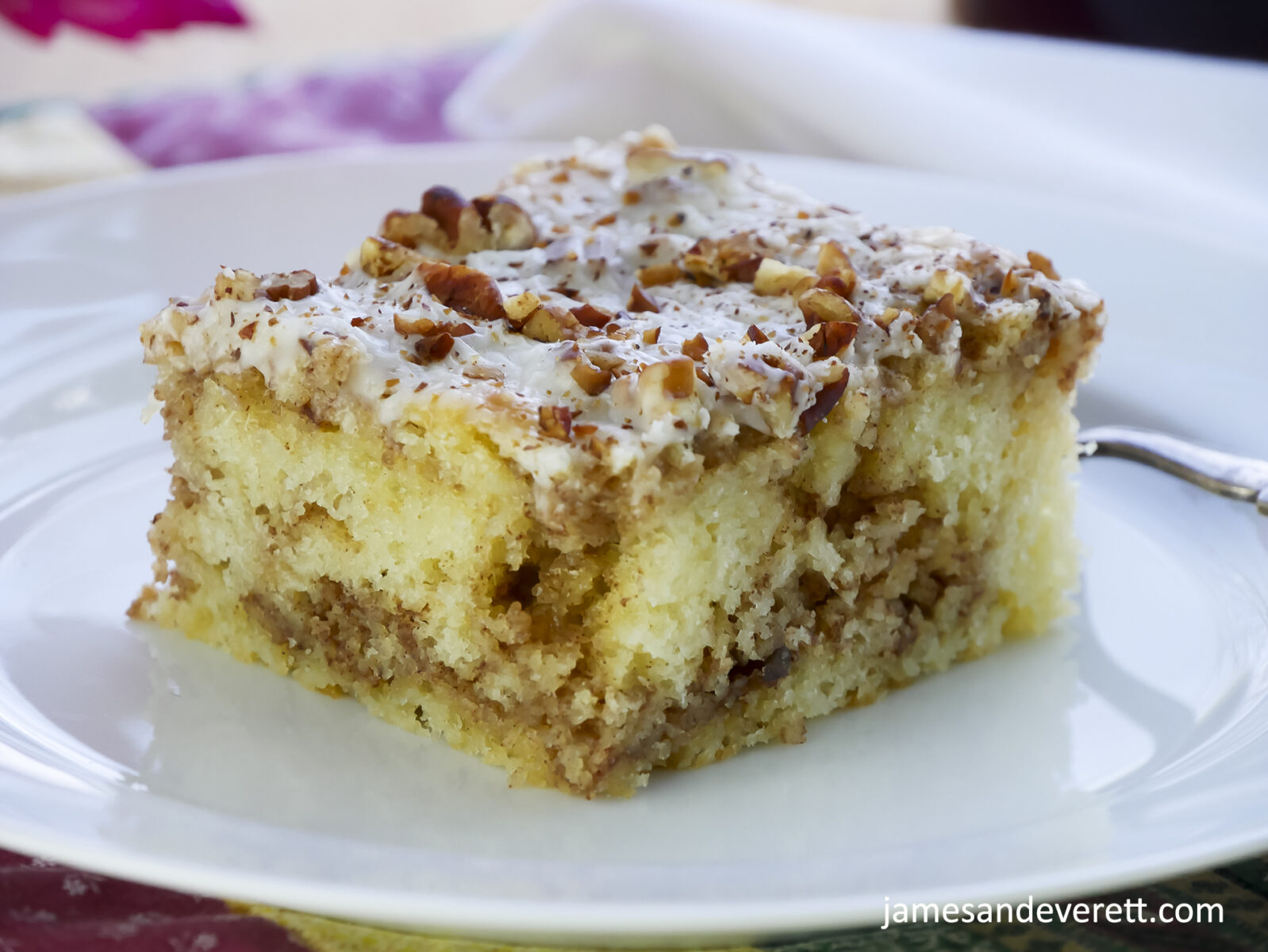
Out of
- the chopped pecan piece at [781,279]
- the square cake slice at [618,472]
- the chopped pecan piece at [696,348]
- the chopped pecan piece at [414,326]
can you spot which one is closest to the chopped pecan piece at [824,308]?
the square cake slice at [618,472]

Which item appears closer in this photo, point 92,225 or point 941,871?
point 941,871

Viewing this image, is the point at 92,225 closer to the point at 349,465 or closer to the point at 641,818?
the point at 349,465

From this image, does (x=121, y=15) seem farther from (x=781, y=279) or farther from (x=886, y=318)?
(x=886, y=318)

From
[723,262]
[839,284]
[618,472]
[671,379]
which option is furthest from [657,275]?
[618,472]

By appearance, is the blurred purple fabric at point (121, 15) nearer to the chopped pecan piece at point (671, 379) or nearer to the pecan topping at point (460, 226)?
the pecan topping at point (460, 226)

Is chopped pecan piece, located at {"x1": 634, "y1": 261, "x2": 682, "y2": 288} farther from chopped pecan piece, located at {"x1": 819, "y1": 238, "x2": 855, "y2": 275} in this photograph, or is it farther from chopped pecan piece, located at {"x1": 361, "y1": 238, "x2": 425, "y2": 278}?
chopped pecan piece, located at {"x1": 361, "y1": 238, "x2": 425, "y2": 278}

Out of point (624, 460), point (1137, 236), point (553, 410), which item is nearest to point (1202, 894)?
point (624, 460)

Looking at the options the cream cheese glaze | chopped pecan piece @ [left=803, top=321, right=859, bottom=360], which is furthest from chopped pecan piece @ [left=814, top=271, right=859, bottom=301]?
chopped pecan piece @ [left=803, top=321, right=859, bottom=360]
